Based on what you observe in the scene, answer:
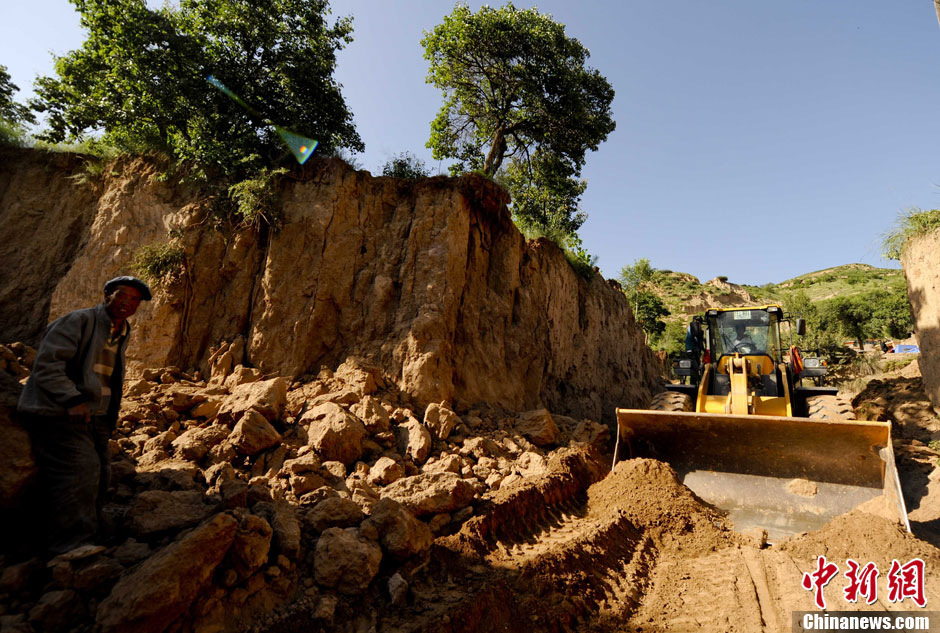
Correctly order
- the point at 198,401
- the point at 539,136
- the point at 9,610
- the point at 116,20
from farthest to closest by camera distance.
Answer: the point at 539,136 → the point at 116,20 → the point at 198,401 → the point at 9,610

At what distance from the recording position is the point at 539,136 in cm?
1444

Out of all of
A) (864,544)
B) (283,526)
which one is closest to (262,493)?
(283,526)

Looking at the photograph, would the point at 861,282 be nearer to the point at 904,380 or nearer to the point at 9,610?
the point at 904,380

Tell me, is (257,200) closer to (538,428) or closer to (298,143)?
(298,143)

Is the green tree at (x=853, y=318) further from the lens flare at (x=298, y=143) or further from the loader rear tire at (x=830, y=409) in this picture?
the lens flare at (x=298, y=143)

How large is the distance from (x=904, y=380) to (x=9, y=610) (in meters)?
13.3

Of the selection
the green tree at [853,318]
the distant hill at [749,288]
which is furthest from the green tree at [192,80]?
the distant hill at [749,288]

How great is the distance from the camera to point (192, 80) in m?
8.65

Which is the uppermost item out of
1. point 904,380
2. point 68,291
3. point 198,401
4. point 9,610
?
point 68,291

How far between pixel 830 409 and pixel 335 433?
7.49 meters

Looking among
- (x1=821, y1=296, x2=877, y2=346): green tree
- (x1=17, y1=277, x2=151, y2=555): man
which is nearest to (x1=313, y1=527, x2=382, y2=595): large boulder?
(x1=17, y1=277, x2=151, y2=555): man

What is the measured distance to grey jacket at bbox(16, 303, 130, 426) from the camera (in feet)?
9.37

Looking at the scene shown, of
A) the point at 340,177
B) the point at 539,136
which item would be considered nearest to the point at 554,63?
the point at 539,136

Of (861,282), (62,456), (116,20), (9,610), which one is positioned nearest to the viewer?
(9,610)
